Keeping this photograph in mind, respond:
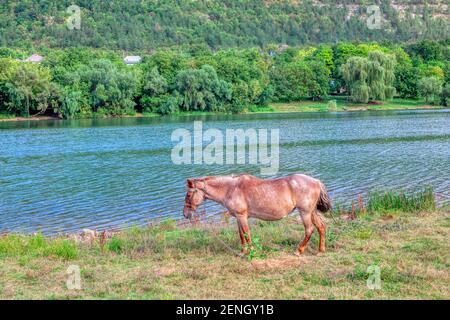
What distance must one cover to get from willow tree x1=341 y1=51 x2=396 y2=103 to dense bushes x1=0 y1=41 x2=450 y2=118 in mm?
164

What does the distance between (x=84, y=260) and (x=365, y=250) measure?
5712 mm

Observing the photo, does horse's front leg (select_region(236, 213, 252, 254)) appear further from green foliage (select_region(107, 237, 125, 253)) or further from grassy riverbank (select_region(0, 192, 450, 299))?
green foliage (select_region(107, 237, 125, 253))

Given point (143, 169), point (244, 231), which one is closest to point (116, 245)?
point (244, 231)

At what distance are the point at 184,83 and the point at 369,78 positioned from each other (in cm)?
3165

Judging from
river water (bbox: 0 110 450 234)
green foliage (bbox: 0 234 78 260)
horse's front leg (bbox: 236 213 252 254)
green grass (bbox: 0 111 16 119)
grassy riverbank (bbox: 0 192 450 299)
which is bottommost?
river water (bbox: 0 110 450 234)

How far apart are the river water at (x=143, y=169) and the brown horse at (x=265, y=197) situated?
7.11 m

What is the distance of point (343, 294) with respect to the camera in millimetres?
7910

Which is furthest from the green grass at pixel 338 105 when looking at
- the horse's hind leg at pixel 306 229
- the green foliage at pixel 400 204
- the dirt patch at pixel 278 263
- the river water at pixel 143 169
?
the dirt patch at pixel 278 263

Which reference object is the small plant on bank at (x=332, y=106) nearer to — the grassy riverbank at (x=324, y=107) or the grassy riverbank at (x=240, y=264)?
the grassy riverbank at (x=324, y=107)

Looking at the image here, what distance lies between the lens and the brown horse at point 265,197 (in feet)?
34.8

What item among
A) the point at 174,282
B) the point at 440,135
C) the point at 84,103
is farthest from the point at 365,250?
the point at 84,103

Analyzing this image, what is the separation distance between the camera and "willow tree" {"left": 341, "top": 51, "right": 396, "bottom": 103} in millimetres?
87450

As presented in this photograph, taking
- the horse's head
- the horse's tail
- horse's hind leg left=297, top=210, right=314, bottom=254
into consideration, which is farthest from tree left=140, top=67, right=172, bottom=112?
horse's hind leg left=297, top=210, right=314, bottom=254

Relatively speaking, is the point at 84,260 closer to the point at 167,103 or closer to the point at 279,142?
the point at 279,142
